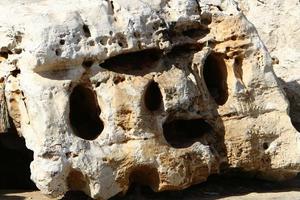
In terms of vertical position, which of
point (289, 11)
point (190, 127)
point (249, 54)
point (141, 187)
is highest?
point (289, 11)

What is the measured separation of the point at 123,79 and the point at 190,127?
0.89 m

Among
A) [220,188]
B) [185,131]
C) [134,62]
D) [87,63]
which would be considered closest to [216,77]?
[185,131]

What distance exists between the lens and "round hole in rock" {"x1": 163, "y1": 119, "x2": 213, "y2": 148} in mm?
6809

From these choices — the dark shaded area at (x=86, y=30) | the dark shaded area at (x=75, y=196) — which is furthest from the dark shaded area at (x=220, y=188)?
the dark shaded area at (x=86, y=30)

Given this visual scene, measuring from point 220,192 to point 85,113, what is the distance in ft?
4.80

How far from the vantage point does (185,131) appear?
276 inches

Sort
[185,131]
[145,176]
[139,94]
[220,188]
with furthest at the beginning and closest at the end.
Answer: [220,188], [185,131], [145,176], [139,94]

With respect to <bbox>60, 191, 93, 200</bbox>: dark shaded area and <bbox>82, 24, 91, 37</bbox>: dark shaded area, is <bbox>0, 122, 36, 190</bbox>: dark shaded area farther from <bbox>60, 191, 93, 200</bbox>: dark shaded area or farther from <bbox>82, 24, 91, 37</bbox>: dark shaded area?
<bbox>82, 24, 91, 37</bbox>: dark shaded area

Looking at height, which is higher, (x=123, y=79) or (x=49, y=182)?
(x=123, y=79)

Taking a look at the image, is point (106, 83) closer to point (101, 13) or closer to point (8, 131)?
point (101, 13)

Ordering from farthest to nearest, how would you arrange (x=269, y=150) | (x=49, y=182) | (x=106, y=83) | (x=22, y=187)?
(x=22, y=187) < (x=269, y=150) < (x=106, y=83) < (x=49, y=182)

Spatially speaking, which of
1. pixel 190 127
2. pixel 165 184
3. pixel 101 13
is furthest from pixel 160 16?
pixel 165 184

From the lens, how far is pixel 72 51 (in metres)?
6.34

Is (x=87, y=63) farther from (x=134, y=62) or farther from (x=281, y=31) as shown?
(x=281, y=31)
